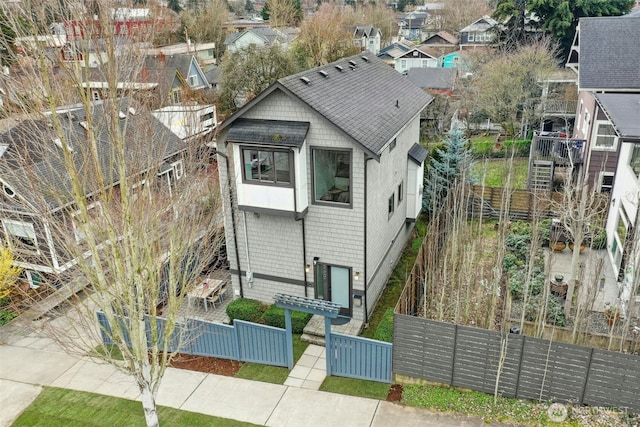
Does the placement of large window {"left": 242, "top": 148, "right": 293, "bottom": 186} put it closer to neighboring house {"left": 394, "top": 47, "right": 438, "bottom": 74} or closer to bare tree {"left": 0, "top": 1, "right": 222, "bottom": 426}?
bare tree {"left": 0, "top": 1, "right": 222, "bottom": 426}

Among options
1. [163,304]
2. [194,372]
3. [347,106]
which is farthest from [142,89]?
[163,304]

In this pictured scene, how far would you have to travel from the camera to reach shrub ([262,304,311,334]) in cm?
1423

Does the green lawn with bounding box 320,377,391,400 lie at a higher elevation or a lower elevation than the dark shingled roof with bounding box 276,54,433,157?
lower

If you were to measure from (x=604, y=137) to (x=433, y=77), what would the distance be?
2472cm

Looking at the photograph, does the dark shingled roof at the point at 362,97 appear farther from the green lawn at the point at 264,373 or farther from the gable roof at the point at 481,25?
the gable roof at the point at 481,25

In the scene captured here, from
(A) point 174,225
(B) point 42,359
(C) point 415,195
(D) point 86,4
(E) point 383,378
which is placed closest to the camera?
(D) point 86,4

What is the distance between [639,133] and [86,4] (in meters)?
14.7

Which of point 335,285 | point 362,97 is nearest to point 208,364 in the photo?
point 335,285

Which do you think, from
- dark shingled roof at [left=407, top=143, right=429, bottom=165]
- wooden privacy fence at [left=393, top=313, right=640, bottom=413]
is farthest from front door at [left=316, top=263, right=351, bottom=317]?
dark shingled roof at [left=407, top=143, right=429, bottom=165]

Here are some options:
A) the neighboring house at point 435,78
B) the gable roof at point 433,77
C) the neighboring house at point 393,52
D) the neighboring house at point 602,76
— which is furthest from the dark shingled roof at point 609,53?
the neighboring house at point 393,52

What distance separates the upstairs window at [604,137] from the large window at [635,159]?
646cm

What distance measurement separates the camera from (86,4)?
688cm

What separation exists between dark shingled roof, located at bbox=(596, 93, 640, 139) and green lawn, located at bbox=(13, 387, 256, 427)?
13.5 meters

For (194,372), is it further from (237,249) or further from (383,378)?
(383,378)
